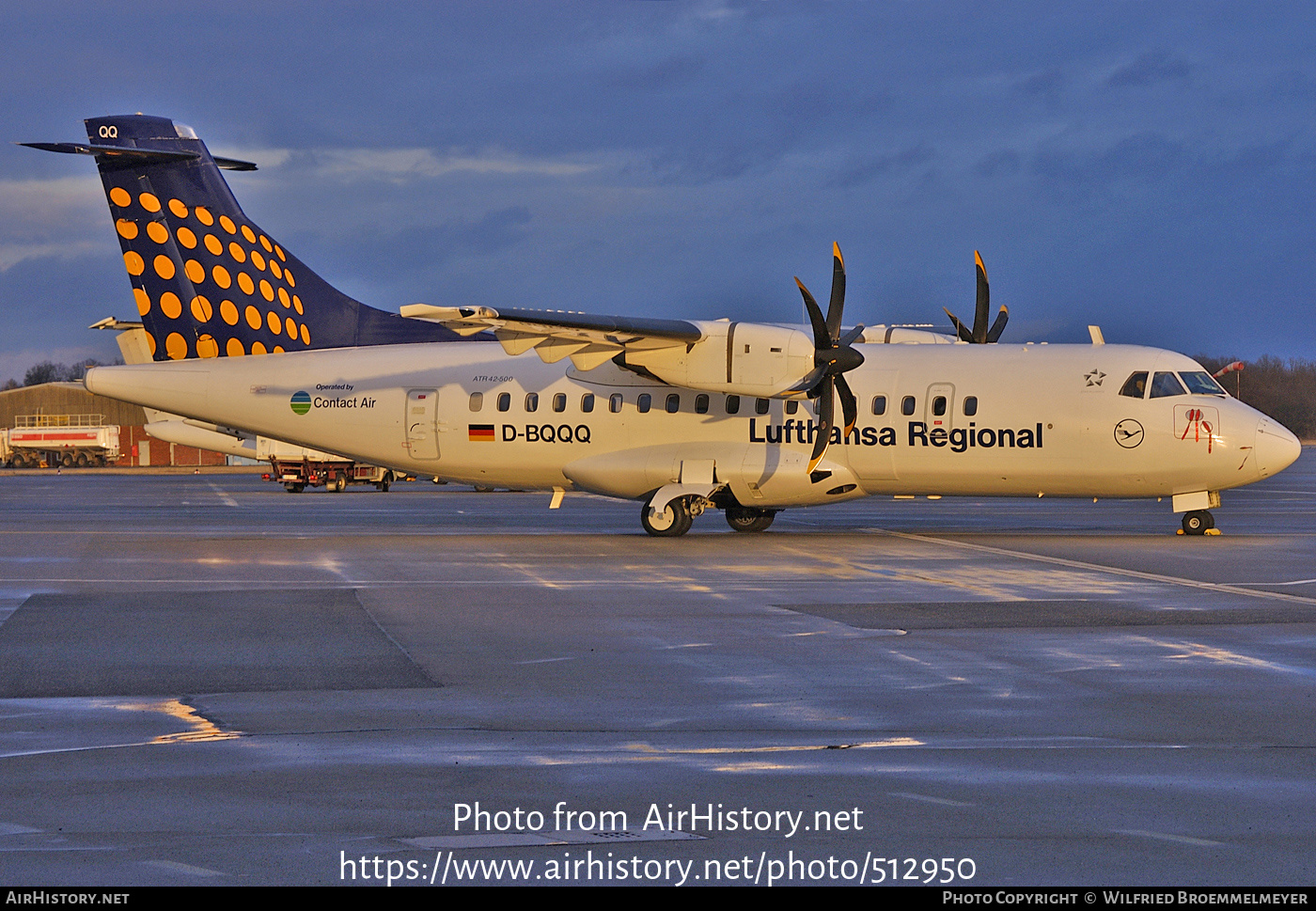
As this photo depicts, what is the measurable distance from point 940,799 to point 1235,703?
12.8 feet

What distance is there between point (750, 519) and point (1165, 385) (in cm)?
871

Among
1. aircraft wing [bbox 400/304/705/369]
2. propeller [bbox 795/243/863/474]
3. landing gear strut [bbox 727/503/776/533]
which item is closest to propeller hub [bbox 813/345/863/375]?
propeller [bbox 795/243/863/474]

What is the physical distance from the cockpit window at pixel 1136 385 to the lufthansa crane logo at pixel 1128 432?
21.0 inches

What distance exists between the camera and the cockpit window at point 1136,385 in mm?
24906

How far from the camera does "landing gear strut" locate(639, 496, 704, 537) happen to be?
26.1 metres

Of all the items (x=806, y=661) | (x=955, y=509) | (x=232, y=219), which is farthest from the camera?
(x=955, y=509)

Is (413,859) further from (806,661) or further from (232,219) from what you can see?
(232,219)

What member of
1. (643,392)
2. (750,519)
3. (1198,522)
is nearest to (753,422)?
(643,392)

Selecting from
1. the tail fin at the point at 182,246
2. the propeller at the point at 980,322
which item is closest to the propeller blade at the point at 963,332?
the propeller at the point at 980,322

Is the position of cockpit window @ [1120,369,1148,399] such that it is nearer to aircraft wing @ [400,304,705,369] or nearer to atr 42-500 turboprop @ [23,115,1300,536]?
atr 42-500 turboprop @ [23,115,1300,536]

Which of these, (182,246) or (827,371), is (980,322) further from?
(182,246)

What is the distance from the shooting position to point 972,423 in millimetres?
25094

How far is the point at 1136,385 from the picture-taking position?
984 inches
